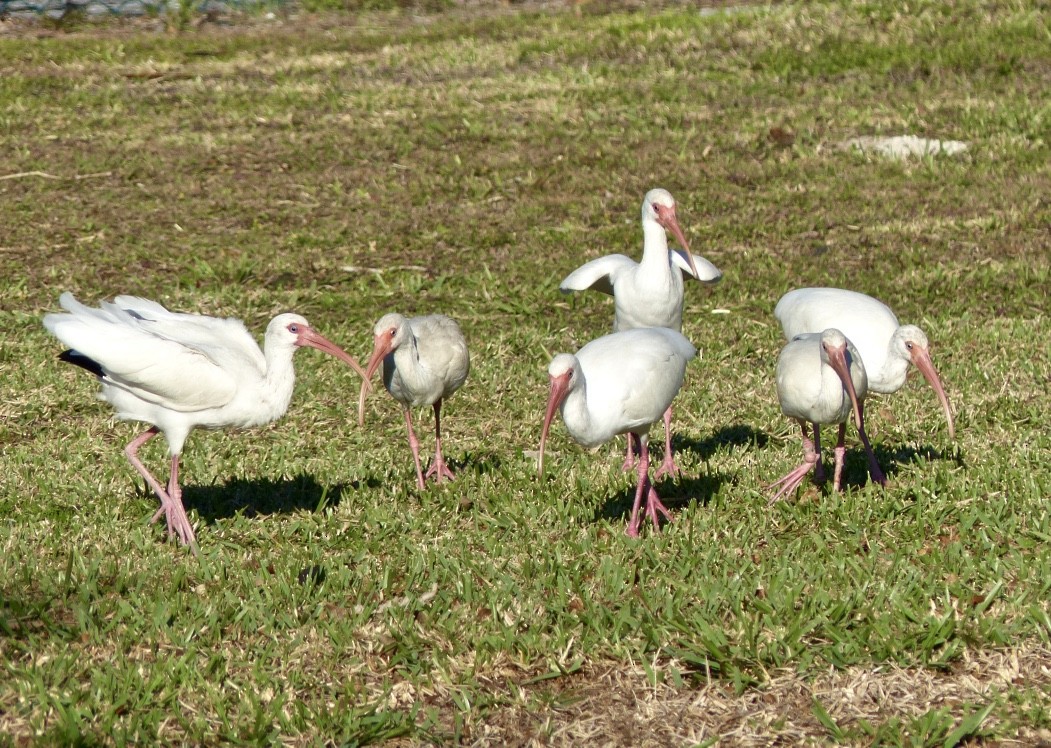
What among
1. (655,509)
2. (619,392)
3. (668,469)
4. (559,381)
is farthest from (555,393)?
(668,469)

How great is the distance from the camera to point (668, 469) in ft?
20.3

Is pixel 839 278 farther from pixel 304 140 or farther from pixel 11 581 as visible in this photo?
pixel 11 581

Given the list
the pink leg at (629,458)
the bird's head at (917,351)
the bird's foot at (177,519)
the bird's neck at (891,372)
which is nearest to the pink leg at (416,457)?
the pink leg at (629,458)

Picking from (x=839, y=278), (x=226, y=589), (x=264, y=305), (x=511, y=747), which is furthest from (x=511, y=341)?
(x=511, y=747)

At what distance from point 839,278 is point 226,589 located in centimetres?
553

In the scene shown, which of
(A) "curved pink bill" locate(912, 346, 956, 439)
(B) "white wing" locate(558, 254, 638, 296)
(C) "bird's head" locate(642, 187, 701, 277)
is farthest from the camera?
(B) "white wing" locate(558, 254, 638, 296)

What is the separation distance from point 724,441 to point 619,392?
1527 mm

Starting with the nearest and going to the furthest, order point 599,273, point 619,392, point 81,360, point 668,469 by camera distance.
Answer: point 619,392 → point 81,360 → point 668,469 → point 599,273

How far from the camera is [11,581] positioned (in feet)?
15.4

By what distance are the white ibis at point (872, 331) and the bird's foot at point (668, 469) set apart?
841mm

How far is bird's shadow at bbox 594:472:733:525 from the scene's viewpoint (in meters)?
5.61

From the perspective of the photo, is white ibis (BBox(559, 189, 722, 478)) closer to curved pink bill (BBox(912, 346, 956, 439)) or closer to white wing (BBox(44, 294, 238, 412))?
curved pink bill (BBox(912, 346, 956, 439))

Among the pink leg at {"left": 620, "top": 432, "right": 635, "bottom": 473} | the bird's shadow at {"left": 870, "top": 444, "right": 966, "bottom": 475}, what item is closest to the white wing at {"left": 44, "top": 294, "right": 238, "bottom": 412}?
the pink leg at {"left": 620, "top": 432, "right": 635, "bottom": 473}

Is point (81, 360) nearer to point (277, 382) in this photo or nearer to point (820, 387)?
point (277, 382)
